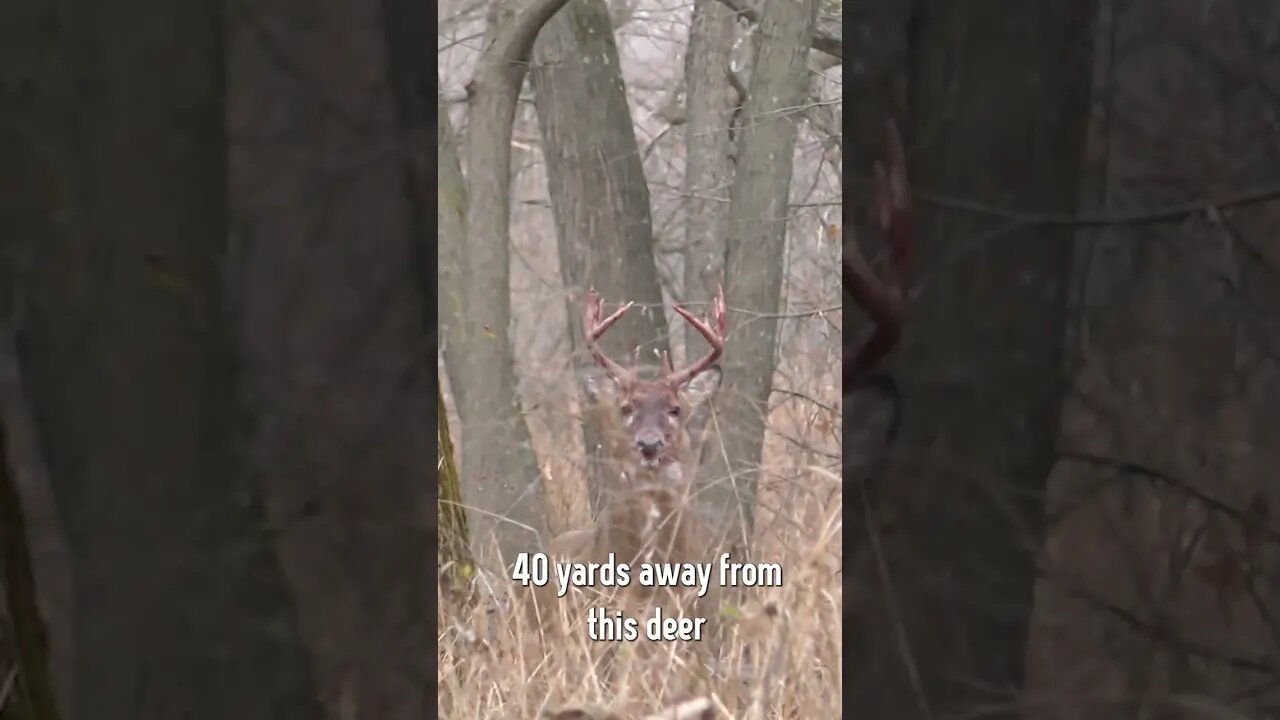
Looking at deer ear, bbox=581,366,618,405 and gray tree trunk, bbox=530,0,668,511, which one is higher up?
Result: gray tree trunk, bbox=530,0,668,511

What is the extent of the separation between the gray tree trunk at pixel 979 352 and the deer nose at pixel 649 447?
285 mm

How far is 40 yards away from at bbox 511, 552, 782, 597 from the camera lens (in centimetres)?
142

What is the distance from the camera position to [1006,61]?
1413mm

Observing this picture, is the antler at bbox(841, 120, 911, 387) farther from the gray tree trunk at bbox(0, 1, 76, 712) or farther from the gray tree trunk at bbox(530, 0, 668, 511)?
the gray tree trunk at bbox(0, 1, 76, 712)

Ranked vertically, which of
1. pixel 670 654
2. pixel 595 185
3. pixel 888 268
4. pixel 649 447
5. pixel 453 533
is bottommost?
pixel 670 654

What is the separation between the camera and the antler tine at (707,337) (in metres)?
1.42

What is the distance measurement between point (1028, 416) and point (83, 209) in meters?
1.18

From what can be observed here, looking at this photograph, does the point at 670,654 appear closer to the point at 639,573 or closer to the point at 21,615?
the point at 639,573

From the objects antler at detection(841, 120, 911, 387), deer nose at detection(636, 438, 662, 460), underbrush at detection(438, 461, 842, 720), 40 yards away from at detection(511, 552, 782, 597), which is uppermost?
antler at detection(841, 120, 911, 387)

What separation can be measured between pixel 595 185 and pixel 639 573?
0.49m

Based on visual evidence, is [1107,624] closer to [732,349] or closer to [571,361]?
[732,349]

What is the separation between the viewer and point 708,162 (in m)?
1.42

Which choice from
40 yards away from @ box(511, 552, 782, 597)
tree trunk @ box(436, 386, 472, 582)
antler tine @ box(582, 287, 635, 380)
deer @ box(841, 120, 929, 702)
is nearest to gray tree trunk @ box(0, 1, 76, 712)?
tree trunk @ box(436, 386, 472, 582)

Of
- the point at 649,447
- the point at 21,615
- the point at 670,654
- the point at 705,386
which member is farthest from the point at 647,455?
the point at 21,615
